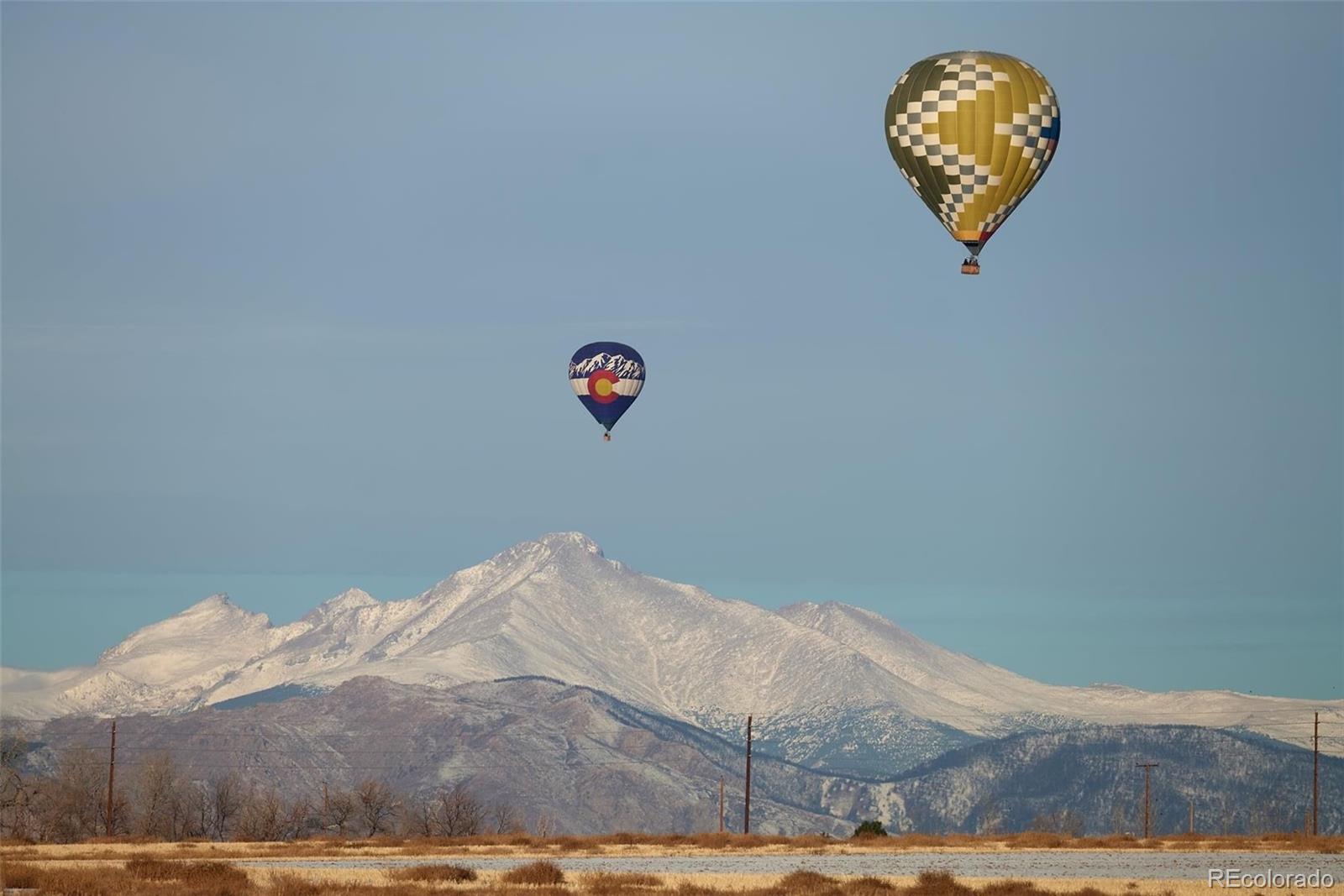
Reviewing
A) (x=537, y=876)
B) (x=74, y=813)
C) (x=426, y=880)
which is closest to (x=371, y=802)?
(x=74, y=813)

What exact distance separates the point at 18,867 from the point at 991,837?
4741 centimetres

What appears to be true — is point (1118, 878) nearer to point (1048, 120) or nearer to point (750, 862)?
point (750, 862)

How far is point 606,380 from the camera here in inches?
5246

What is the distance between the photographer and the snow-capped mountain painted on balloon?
13388 centimetres

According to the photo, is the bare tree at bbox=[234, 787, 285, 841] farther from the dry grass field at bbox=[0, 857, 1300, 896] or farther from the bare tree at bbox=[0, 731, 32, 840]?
the dry grass field at bbox=[0, 857, 1300, 896]

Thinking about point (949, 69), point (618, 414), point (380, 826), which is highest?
point (949, 69)

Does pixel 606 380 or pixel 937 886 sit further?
pixel 606 380

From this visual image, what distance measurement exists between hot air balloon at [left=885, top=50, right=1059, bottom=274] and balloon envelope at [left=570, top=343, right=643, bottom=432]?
44.4m

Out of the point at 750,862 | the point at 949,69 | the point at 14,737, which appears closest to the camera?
the point at 750,862

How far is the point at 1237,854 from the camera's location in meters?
78.2

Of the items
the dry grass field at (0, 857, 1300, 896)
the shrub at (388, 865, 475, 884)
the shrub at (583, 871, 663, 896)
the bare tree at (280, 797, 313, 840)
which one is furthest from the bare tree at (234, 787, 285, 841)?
the shrub at (583, 871, 663, 896)

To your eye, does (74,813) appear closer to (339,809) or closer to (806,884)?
(339,809)

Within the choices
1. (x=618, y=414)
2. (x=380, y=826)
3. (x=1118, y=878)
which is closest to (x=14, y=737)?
(x=380, y=826)

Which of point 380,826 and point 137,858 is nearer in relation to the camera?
point 137,858
